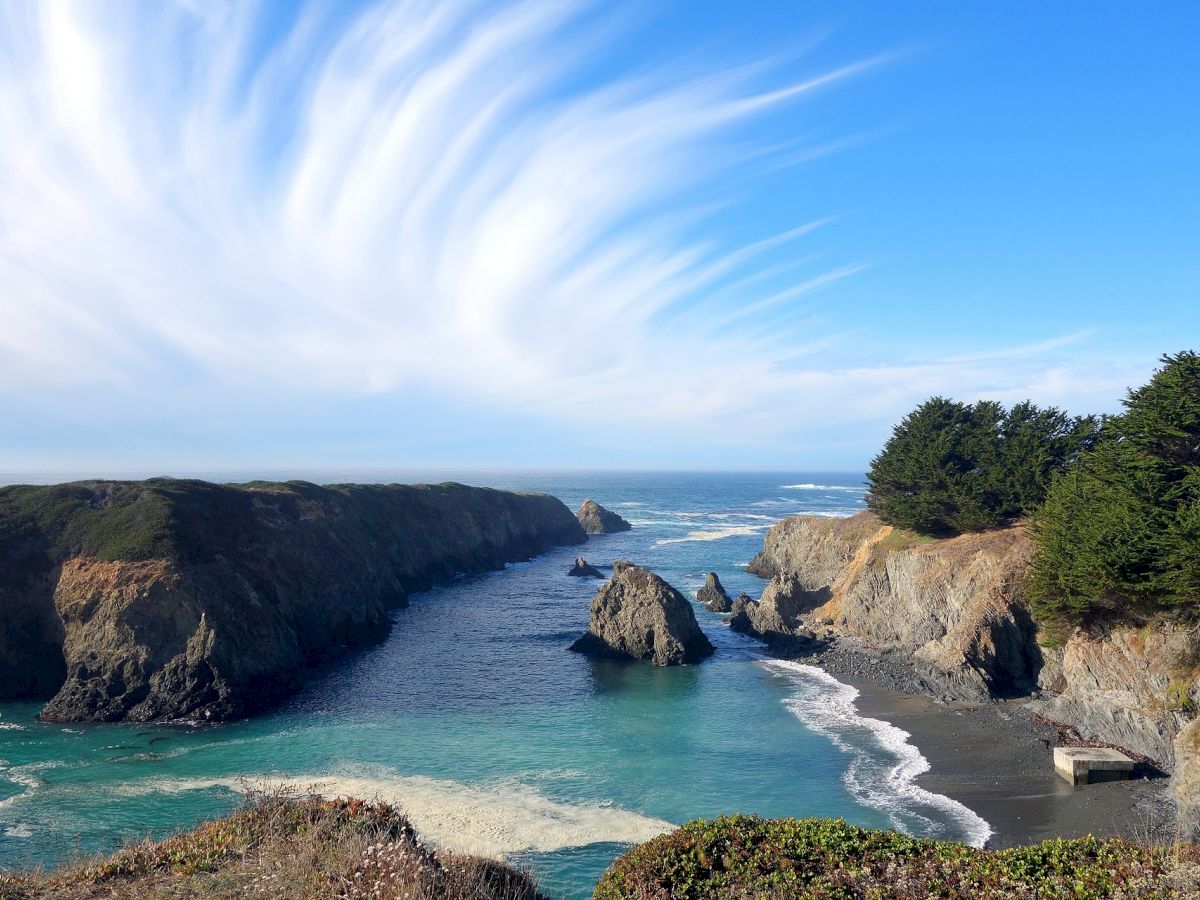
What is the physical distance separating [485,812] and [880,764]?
17942 millimetres

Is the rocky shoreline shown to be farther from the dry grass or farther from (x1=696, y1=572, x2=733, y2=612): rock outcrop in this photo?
the dry grass

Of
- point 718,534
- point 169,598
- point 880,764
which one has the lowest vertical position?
point 880,764

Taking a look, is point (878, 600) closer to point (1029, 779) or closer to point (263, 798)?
point (1029, 779)

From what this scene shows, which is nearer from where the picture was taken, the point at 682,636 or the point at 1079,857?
the point at 1079,857

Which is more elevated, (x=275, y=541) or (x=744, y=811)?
(x=275, y=541)

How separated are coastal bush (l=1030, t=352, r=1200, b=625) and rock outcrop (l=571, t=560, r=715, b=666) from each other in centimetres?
2331

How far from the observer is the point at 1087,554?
3172 cm

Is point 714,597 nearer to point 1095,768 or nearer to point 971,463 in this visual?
point 971,463

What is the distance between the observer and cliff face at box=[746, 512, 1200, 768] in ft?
96.7

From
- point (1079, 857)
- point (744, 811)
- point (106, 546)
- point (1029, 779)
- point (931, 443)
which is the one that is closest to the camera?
point (1079, 857)


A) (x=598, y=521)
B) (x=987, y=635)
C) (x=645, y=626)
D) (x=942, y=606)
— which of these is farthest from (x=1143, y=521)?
(x=598, y=521)

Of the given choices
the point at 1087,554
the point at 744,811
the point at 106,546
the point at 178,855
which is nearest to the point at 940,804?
the point at 744,811

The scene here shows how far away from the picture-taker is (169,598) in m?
42.7

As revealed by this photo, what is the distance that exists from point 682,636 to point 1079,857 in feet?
118
